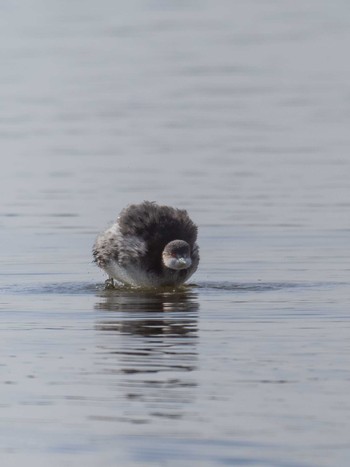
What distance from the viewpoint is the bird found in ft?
52.3

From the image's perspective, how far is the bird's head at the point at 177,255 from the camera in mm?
15461

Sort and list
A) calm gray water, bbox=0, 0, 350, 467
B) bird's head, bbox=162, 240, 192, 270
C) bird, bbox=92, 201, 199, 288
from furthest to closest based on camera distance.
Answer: bird, bbox=92, 201, 199, 288, bird's head, bbox=162, 240, 192, 270, calm gray water, bbox=0, 0, 350, 467

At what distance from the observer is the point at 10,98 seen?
27.9 metres

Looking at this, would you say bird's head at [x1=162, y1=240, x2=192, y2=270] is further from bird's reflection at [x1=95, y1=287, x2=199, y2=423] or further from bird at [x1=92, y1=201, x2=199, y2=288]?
bird's reflection at [x1=95, y1=287, x2=199, y2=423]

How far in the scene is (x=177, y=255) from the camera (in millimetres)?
15586

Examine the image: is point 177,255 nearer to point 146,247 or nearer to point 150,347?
point 146,247

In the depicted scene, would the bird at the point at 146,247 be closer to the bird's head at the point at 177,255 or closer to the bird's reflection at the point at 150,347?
the bird's head at the point at 177,255

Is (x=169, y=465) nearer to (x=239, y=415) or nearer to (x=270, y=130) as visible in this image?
(x=239, y=415)

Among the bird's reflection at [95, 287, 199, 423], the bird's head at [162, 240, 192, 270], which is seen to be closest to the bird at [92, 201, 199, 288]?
the bird's head at [162, 240, 192, 270]

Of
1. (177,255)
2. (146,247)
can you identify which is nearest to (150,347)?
(177,255)

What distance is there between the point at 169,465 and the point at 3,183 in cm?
1194

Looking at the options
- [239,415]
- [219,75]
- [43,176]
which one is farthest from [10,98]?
[239,415]

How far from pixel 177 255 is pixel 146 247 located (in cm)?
63

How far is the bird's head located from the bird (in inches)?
0.8
